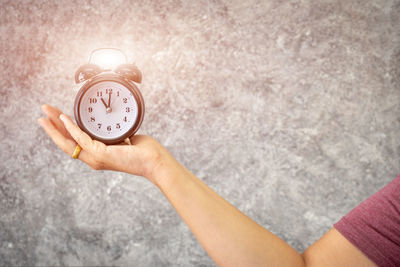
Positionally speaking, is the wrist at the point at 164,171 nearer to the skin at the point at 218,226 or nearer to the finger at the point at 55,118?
the skin at the point at 218,226

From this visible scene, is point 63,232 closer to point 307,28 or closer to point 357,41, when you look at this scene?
point 307,28

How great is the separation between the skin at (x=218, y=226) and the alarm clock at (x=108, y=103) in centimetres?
10

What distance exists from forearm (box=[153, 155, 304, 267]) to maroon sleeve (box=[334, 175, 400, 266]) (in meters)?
0.19

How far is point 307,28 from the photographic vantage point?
175cm

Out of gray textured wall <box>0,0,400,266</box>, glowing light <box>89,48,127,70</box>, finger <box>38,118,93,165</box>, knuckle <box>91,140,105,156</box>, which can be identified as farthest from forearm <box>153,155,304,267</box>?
gray textured wall <box>0,0,400,266</box>

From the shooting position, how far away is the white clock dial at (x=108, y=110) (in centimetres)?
116

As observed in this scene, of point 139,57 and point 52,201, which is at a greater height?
point 139,57

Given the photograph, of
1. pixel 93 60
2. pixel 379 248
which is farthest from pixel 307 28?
pixel 379 248

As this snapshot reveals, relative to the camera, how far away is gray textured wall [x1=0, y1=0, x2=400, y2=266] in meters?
1.76

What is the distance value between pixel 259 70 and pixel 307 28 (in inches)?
14.5

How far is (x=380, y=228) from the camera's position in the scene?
746 mm

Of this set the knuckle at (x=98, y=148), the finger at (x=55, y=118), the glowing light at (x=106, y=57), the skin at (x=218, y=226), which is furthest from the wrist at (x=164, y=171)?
the glowing light at (x=106, y=57)

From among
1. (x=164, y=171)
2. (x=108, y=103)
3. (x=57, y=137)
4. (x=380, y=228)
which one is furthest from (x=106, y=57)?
(x=380, y=228)

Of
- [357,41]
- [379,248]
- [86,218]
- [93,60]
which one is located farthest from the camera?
[86,218]
